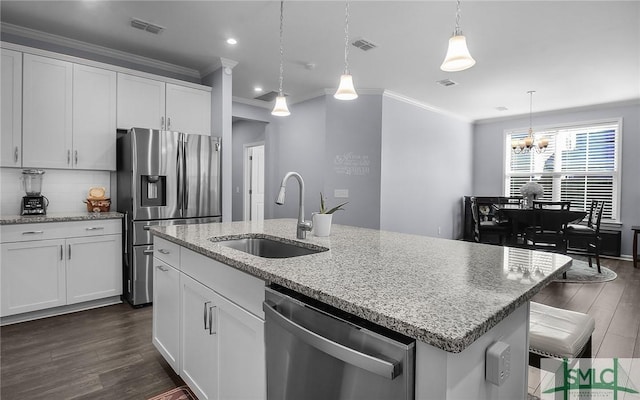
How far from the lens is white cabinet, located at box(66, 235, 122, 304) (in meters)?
3.12

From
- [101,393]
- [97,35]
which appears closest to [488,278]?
[101,393]

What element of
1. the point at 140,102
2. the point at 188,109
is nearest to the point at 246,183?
the point at 188,109

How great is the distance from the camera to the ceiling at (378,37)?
2.91 m

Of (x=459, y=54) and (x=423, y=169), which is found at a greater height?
(x=459, y=54)

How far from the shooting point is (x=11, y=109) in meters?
3.02

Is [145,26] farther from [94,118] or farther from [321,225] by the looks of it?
[321,225]

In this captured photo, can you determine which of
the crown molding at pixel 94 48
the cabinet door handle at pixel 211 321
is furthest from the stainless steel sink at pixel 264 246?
the crown molding at pixel 94 48

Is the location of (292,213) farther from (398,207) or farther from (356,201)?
(398,207)

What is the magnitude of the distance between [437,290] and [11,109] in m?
3.86

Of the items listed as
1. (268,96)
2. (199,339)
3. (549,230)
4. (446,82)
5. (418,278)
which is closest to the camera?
(418,278)

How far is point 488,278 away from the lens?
3.63 feet

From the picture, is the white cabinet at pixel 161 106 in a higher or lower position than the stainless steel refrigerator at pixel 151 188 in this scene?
higher

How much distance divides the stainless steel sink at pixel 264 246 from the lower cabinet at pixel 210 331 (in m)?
0.30

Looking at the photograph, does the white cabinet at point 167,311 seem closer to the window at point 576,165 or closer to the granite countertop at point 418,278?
the granite countertop at point 418,278
